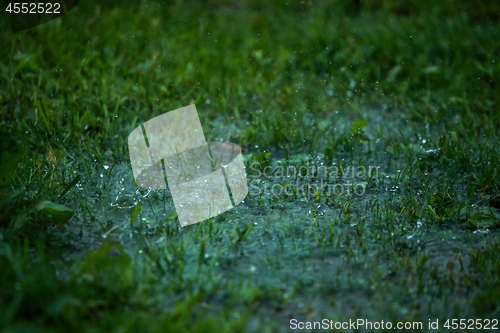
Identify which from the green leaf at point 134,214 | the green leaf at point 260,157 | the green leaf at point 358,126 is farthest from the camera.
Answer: the green leaf at point 358,126

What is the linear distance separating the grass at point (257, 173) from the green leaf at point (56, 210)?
0.01 metres

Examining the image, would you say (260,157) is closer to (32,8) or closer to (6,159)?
(6,159)

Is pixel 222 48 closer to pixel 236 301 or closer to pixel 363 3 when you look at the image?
pixel 363 3

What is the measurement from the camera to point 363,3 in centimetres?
656

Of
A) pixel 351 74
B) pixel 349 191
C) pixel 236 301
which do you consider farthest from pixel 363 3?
pixel 236 301

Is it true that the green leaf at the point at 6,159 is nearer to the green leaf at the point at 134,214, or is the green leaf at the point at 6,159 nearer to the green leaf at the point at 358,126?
the green leaf at the point at 134,214

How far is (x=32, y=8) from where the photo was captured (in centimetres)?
461

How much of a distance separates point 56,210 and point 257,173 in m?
1.22

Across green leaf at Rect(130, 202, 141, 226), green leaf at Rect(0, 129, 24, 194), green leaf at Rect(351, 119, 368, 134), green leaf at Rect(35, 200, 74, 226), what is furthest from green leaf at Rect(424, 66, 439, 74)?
green leaf at Rect(0, 129, 24, 194)

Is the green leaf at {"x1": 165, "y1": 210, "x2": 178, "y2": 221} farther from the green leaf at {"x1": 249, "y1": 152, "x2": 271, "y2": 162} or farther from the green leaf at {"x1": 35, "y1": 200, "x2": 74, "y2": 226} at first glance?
the green leaf at {"x1": 249, "y1": 152, "x2": 271, "y2": 162}

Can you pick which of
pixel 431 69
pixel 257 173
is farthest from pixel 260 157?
pixel 431 69

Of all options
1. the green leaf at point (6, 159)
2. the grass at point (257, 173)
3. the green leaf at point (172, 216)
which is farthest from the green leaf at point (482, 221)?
the green leaf at point (6, 159)

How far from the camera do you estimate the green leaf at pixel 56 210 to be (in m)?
2.07

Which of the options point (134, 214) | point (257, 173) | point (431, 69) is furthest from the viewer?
point (431, 69)
